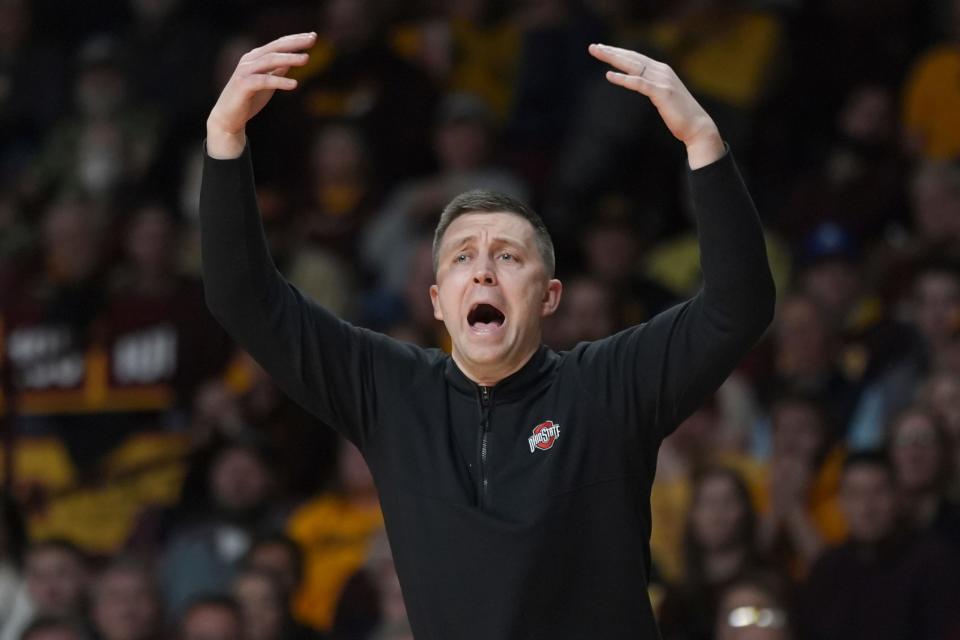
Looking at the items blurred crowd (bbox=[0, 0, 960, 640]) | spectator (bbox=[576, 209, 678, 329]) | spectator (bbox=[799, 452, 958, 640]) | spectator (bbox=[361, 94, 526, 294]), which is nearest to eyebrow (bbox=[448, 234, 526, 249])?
blurred crowd (bbox=[0, 0, 960, 640])

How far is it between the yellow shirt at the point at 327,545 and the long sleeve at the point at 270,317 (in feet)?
11.8

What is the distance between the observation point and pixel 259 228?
3260mm

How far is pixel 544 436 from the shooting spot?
3.26 m

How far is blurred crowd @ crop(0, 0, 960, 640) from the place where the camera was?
6.34 meters

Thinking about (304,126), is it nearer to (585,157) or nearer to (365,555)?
(585,157)

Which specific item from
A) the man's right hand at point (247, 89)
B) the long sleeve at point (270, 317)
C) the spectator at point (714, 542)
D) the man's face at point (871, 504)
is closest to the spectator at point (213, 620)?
the spectator at point (714, 542)

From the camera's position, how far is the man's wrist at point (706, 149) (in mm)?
3082

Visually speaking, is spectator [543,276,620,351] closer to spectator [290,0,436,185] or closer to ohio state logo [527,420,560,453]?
spectator [290,0,436,185]

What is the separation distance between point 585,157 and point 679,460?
2074 mm

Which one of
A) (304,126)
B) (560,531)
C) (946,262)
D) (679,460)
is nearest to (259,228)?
(560,531)

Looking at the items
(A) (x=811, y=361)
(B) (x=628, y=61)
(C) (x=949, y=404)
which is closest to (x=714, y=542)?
(C) (x=949, y=404)

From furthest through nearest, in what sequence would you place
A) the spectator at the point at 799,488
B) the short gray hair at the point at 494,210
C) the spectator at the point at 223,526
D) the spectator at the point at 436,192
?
the spectator at the point at 436,192, the spectator at the point at 223,526, the spectator at the point at 799,488, the short gray hair at the point at 494,210

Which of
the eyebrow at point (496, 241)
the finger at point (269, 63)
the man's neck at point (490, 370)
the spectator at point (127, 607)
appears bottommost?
the spectator at point (127, 607)

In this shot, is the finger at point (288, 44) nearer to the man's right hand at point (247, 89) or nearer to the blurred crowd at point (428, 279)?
the man's right hand at point (247, 89)
